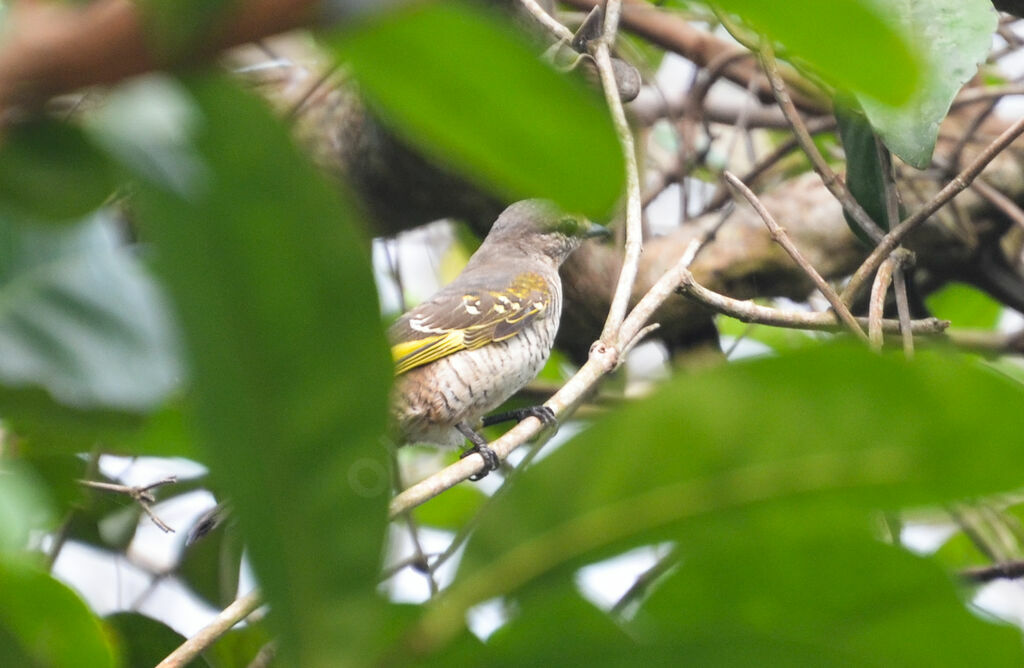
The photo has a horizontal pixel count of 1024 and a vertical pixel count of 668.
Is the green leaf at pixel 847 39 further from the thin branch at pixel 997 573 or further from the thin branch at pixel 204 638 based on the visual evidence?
the thin branch at pixel 997 573

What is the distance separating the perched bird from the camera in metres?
3.23

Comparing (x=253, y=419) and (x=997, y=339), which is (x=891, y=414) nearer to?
(x=253, y=419)

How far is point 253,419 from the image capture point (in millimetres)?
458

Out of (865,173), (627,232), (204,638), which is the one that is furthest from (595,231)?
(204,638)

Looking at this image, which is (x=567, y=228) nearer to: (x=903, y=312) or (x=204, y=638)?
(x=903, y=312)

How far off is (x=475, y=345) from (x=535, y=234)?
0.62 meters

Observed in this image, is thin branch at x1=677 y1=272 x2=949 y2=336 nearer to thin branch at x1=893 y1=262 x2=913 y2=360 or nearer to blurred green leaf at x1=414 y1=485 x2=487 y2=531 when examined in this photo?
thin branch at x1=893 y1=262 x2=913 y2=360

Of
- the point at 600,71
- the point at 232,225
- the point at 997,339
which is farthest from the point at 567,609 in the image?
the point at 997,339

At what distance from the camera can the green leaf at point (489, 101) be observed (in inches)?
15.5

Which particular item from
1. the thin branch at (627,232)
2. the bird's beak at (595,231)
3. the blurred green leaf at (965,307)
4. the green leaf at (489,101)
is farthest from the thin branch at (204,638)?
the blurred green leaf at (965,307)

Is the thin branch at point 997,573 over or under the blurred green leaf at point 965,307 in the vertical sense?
over

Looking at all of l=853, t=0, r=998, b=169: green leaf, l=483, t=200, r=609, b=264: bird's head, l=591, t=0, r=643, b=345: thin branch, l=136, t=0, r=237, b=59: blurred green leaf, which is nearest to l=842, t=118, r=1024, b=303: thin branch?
l=853, t=0, r=998, b=169: green leaf

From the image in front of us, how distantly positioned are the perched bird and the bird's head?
47mm

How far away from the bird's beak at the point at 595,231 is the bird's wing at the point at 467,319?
0.25 m
